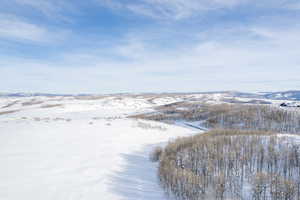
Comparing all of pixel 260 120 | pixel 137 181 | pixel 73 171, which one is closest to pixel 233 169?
pixel 137 181

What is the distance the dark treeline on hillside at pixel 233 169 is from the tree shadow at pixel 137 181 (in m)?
0.35

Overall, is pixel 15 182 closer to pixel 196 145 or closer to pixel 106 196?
pixel 106 196

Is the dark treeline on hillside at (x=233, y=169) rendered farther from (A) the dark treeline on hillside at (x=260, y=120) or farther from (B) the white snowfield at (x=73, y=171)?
(A) the dark treeline on hillside at (x=260, y=120)

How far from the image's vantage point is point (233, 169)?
7168 millimetres

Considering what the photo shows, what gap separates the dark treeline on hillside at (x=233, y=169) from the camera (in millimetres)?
5168

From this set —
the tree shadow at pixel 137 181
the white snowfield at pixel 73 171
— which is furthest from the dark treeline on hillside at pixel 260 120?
the tree shadow at pixel 137 181

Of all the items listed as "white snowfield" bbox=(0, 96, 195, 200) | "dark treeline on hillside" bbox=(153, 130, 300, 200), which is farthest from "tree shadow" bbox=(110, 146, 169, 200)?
"dark treeline on hillside" bbox=(153, 130, 300, 200)

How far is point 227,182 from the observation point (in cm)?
605

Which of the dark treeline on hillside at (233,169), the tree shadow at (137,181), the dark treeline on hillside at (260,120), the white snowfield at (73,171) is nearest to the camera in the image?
the dark treeline on hillside at (233,169)

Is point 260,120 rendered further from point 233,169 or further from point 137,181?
point 137,181

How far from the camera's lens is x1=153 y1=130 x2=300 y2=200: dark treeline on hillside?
517 cm

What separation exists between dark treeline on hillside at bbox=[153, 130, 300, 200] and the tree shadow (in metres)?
0.35

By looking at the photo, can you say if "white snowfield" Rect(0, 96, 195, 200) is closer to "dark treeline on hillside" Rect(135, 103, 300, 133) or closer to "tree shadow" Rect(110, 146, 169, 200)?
"tree shadow" Rect(110, 146, 169, 200)

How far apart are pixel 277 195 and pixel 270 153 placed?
11.4 feet
